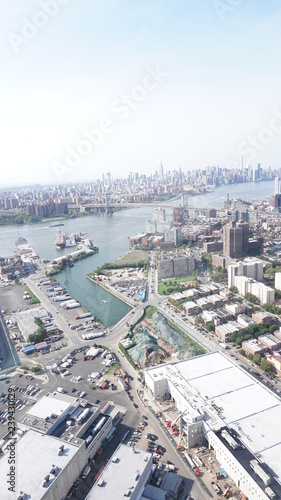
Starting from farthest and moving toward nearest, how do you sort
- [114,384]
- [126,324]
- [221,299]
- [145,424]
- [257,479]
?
[221,299] < [126,324] < [114,384] < [145,424] < [257,479]

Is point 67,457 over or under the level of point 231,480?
over

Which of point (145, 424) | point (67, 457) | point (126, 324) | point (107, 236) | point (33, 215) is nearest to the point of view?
point (67, 457)

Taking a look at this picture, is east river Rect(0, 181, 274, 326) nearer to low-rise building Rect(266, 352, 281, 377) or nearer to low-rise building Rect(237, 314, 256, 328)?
low-rise building Rect(237, 314, 256, 328)

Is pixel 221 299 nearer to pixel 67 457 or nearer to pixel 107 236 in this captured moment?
pixel 67 457

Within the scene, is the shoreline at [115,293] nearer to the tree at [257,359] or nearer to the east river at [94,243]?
the east river at [94,243]

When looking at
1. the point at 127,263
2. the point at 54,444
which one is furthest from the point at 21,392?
the point at 127,263

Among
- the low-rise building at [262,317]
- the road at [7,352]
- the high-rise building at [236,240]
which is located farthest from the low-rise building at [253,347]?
the high-rise building at [236,240]

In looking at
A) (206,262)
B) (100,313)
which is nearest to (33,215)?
(206,262)
